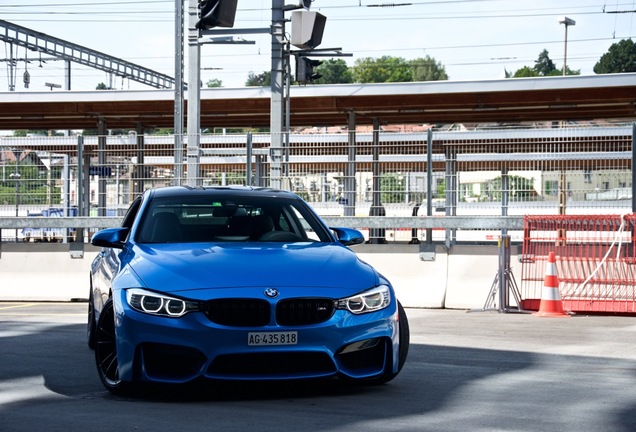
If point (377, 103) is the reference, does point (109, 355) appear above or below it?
below

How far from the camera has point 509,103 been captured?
28.0m

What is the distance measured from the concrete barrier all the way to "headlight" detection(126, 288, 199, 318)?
9084mm

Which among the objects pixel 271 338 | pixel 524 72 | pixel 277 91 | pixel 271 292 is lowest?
pixel 271 338

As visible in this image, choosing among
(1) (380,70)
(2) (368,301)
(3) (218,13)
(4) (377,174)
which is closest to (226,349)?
(2) (368,301)

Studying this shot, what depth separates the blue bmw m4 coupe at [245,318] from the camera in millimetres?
7004

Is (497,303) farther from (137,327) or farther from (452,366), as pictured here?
(137,327)

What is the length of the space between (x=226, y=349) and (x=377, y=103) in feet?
71.6

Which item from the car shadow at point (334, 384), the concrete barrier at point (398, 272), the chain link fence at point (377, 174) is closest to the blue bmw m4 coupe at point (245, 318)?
the car shadow at point (334, 384)

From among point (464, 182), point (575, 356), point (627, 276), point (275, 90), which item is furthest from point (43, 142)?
point (575, 356)

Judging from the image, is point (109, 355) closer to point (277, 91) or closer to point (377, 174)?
point (377, 174)

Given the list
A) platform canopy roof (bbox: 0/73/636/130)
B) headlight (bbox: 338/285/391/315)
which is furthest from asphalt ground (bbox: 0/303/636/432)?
platform canopy roof (bbox: 0/73/636/130)

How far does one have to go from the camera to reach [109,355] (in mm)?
7652

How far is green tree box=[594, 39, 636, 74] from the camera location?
17088cm

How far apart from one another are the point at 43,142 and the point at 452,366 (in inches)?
542
